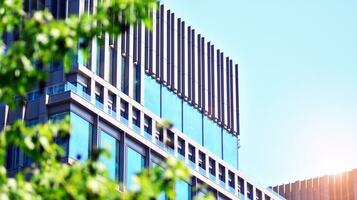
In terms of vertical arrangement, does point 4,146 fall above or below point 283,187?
below

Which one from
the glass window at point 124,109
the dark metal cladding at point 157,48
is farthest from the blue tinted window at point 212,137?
the glass window at point 124,109

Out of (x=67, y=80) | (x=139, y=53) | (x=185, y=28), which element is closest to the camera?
(x=67, y=80)

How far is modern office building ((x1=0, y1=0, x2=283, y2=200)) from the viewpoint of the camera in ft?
258

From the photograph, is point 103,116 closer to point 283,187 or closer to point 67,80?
point 67,80

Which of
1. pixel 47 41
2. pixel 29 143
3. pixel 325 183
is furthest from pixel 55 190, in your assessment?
pixel 325 183

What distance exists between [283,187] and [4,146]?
406ft

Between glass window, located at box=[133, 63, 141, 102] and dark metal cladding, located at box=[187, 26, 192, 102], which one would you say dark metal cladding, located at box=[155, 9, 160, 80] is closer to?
glass window, located at box=[133, 63, 141, 102]

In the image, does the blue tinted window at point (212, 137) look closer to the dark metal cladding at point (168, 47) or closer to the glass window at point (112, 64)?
the dark metal cladding at point (168, 47)

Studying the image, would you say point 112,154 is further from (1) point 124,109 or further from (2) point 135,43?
(2) point 135,43

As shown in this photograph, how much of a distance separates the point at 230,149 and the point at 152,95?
14810 mm

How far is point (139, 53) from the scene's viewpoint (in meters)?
87.9

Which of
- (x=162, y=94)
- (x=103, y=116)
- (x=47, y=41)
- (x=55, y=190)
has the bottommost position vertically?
(x=55, y=190)

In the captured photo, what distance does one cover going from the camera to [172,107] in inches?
3610

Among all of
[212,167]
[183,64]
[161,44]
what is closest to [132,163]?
[161,44]
